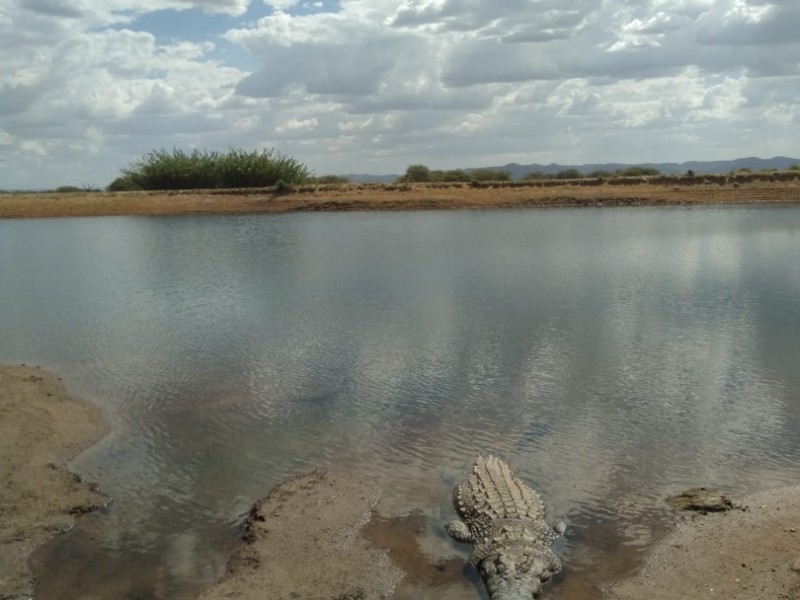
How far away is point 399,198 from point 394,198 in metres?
0.35

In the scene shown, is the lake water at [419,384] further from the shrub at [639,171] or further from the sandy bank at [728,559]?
the shrub at [639,171]

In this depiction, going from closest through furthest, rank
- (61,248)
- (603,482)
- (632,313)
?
(603,482) → (632,313) → (61,248)

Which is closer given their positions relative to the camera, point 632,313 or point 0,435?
point 0,435

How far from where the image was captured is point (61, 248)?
34625 millimetres

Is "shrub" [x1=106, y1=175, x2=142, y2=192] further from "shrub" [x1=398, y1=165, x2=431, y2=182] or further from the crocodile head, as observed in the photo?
the crocodile head

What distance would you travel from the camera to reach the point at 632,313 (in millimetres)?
16844

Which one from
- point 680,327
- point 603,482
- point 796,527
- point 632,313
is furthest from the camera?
point 632,313

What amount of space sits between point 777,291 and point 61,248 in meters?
29.4

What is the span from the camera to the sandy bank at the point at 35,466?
7469mm

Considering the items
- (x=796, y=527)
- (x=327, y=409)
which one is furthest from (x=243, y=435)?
(x=796, y=527)

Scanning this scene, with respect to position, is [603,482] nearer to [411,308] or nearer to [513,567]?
[513,567]

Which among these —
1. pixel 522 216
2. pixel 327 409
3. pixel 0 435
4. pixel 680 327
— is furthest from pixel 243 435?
pixel 522 216

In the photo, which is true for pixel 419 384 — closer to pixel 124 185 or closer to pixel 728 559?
pixel 728 559

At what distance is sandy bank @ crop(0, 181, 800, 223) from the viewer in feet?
143
